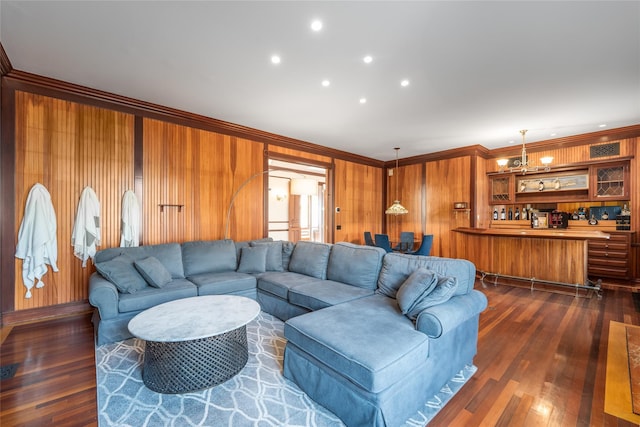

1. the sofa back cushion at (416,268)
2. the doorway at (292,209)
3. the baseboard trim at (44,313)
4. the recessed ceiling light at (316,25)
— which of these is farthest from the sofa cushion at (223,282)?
the doorway at (292,209)

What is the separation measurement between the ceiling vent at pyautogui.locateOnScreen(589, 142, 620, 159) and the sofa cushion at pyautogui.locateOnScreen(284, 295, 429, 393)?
5.81 m

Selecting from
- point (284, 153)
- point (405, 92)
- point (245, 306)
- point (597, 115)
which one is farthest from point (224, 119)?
point (597, 115)

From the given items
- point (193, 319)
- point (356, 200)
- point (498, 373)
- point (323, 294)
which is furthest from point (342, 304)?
point (356, 200)

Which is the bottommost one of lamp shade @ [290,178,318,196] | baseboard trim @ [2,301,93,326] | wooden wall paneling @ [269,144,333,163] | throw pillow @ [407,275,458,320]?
baseboard trim @ [2,301,93,326]

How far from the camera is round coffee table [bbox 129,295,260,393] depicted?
2.05 m

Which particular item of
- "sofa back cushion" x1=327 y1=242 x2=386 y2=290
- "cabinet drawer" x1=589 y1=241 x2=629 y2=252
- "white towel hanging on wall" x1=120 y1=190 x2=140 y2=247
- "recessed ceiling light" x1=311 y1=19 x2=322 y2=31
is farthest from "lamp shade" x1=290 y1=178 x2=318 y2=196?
"cabinet drawer" x1=589 y1=241 x2=629 y2=252

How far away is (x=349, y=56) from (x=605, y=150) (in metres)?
5.65

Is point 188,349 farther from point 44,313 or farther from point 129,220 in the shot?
point 44,313

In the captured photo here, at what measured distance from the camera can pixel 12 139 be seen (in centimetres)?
322

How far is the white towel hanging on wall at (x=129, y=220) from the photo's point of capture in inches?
150

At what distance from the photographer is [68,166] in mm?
3518

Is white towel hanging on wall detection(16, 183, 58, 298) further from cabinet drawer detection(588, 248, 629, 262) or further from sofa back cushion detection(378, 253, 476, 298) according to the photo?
cabinet drawer detection(588, 248, 629, 262)

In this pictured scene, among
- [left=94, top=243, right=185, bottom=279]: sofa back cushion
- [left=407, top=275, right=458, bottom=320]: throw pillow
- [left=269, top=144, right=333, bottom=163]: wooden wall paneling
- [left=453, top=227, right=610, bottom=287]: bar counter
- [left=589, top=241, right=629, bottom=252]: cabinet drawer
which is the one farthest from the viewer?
[left=269, top=144, right=333, bottom=163]: wooden wall paneling

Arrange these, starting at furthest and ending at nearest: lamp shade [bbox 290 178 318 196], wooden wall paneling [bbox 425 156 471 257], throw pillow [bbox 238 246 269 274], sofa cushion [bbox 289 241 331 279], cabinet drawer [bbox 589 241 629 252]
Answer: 1. wooden wall paneling [bbox 425 156 471 257]
2. lamp shade [bbox 290 178 318 196]
3. cabinet drawer [bbox 589 241 629 252]
4. throw pillow [bbox 238 246 269 274]
5. sofa cushion [bbox 289 241 331 279]
